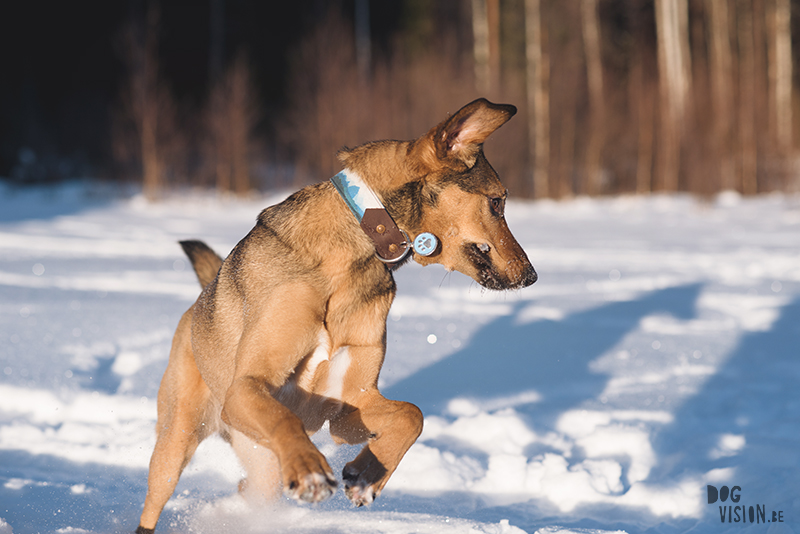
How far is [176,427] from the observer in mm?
3539

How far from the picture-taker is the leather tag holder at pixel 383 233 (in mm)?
3078

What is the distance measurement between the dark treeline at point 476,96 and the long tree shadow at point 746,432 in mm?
15744

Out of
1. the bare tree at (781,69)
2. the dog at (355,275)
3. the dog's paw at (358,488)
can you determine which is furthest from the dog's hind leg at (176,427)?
the bare tree at (781,69)

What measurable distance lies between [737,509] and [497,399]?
2.08m

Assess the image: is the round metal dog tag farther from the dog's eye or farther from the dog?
the dog's eye

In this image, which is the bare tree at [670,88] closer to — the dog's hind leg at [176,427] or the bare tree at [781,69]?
the bare tree at [781,69]

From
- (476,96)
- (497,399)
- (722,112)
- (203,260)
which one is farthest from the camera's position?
(722,112)

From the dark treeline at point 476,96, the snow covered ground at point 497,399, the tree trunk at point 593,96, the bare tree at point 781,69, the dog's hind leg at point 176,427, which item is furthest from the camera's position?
the bare tree at point 781,69

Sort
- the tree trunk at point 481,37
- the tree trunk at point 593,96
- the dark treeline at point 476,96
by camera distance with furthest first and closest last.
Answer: the tree trunk at point 593,96 < the tree trunk at point 481,37 < the dark treeline at point 476,96

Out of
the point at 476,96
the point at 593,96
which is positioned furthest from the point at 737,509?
the point at 593,96

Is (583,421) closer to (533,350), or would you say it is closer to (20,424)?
(533,350)

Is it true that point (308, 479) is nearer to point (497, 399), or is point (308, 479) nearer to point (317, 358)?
point (317, 358)

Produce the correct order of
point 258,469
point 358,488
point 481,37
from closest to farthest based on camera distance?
point 358,488
point 258,469
point 481,37

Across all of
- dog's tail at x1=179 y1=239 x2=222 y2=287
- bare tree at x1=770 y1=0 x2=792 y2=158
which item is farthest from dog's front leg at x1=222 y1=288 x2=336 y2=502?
bare tree at x1=770 y1=0 x2=792 y2=158
